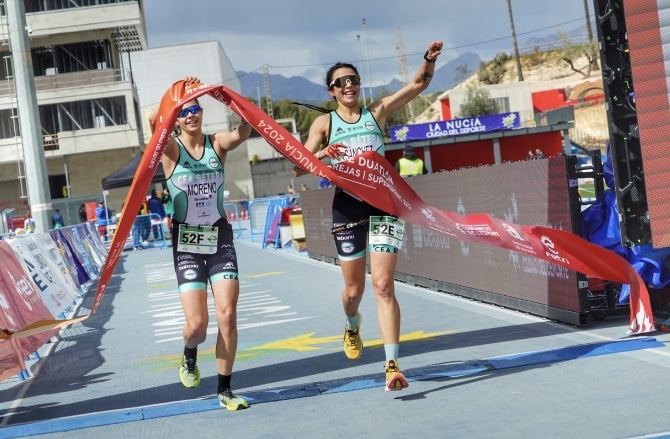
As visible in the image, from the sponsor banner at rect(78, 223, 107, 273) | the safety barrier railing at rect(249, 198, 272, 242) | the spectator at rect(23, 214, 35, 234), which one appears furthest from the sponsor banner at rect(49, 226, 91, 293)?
the safety barrier railing at rect(249, 198, 272, 242)

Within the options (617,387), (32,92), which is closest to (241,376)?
(617,387)

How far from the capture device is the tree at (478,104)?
327ft

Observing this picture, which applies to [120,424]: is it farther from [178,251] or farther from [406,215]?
[406,215]

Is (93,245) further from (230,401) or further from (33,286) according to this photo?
(230,401)

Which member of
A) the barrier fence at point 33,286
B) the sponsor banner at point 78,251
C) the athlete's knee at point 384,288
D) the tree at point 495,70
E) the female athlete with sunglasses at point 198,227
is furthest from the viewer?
the tree at point 495,70

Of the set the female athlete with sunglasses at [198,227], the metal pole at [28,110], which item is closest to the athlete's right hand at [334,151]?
the female athlete with sunglasses at [198,227]

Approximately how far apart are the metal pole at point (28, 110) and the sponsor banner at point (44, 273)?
109 inches

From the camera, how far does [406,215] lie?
7.73m

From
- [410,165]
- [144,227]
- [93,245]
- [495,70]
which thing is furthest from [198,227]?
[495,70]

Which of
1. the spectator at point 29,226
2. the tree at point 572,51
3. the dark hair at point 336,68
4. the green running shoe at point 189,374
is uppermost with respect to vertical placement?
the tree at point 572,51

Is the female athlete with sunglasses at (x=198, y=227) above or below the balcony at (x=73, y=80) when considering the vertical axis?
below

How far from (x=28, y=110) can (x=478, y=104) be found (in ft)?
277

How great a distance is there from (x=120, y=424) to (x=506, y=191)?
512 centimetres

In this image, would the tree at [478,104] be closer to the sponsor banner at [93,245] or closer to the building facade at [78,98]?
the building facade at [78,98]
